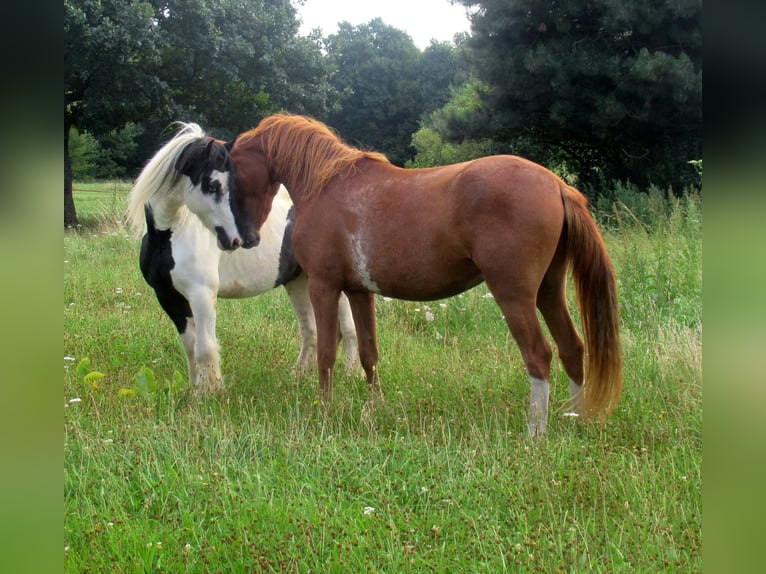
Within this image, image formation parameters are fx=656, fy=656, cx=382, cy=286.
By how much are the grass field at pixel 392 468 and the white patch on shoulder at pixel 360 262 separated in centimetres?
76

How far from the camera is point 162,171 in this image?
168 inches

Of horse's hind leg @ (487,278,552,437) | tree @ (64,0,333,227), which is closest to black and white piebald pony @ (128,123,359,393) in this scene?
horse's hind leg @ (487,278,552,437)

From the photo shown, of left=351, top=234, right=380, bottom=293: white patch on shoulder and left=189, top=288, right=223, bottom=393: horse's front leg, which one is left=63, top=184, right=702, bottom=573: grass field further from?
left=351, top=234, right=380, bottom=293: white patch on shoulder

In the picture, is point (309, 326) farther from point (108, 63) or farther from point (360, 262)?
point (108, 63)

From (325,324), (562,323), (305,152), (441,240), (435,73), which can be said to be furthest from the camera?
(435,73)

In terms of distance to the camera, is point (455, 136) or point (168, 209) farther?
point (455, 136)

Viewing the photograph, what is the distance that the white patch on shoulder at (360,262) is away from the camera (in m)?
3.98

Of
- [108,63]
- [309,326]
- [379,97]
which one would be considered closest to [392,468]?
[309,326]

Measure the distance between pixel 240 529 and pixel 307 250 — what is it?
6.46ft

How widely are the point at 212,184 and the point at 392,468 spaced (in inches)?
85.0

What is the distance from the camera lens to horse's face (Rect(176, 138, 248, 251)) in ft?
13.8

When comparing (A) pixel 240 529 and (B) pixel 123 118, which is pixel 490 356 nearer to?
(A) pixel 240 529
